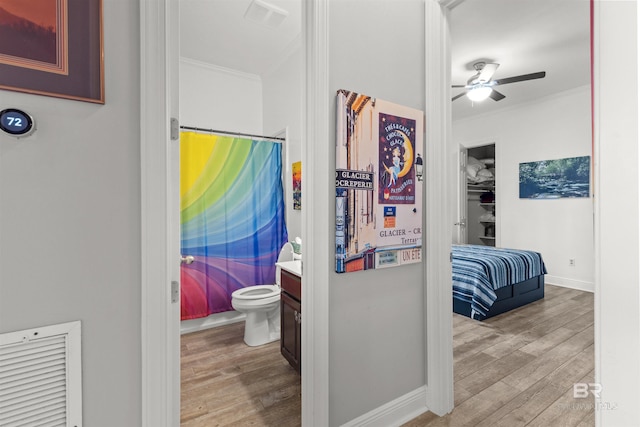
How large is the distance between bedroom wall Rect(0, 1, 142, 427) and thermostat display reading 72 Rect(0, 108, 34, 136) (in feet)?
0.07

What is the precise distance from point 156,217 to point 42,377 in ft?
1.78

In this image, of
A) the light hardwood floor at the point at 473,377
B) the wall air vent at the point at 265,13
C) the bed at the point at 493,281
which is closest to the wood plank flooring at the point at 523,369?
the light hardwood floor at the point at 473,377

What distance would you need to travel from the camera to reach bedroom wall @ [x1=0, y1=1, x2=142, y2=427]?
865 millimetres

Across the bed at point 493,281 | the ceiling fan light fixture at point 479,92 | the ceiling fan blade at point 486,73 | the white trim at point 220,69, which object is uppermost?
the white trim at point 220,69

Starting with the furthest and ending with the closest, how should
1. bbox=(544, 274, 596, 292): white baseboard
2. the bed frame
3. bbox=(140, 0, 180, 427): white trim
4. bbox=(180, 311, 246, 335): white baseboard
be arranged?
bbox=(544, 274, 596, 292): white baseboard < the bed frame < bbox=(180, 311, 246, 335): white baseboard < bbox=(140, 0, 180, 427): white trim

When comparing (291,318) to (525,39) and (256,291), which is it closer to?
(256,291)

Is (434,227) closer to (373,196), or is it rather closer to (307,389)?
(373,196)

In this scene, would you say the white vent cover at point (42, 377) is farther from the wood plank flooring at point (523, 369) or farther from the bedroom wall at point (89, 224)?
the wood plank flooring at point (523, 369)

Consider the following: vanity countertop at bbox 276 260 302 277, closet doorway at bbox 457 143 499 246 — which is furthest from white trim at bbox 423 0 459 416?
closet doorway at bbox 457 143 499 246

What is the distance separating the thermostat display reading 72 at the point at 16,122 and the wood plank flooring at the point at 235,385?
1.65 m

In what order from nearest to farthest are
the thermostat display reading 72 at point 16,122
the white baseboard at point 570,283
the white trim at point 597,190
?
the white trim at point 597,190 < the thermostat display reading 72 at point 16,122 < the white baseboard at point 570,283

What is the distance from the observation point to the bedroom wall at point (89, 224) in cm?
87

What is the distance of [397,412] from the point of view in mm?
1717

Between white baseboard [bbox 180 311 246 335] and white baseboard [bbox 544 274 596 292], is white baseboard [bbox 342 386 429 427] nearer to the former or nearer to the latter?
white baseboard [bbox 180 311 246 335]
